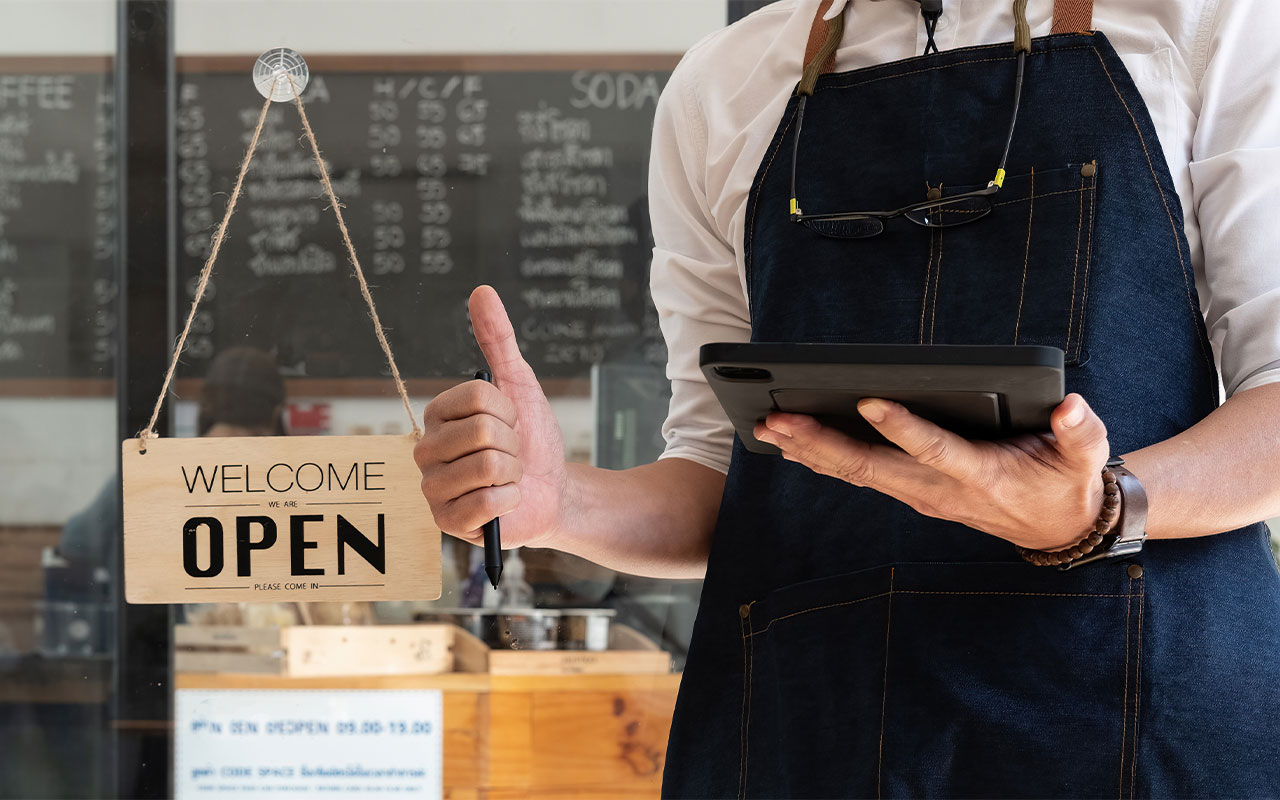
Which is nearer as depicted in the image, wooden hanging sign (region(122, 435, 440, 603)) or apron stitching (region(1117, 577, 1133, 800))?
apron stitching (region(1117, 577, 1133, 800))

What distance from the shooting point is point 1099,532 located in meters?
0.76

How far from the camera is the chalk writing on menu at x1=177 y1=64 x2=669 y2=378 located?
2.10m

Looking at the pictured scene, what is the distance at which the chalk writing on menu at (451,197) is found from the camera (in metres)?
2.10

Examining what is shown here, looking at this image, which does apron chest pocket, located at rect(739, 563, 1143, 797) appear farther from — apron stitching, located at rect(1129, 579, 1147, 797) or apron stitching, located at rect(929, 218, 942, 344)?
apron stitching, located at rect(929, 218, 942, 344)

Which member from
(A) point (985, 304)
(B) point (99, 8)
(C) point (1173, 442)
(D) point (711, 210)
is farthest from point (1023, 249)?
(B) point (99, 8)

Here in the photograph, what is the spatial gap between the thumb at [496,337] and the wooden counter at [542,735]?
1.19 meters

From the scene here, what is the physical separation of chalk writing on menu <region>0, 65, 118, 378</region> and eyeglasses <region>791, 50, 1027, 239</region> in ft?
5.24

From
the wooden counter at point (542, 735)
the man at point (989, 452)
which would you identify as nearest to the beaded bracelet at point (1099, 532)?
the man at point (989, 452)

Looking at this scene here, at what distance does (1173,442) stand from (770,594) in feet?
1.22

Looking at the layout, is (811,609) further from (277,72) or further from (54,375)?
(54,375)

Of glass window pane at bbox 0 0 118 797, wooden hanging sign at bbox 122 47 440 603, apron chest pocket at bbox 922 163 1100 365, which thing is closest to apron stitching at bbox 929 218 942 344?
apron chest pocket at bbox 922 163 1100 365

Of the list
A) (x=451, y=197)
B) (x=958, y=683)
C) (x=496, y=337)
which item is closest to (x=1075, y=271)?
(x=958, y=683)

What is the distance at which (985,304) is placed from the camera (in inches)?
36.3

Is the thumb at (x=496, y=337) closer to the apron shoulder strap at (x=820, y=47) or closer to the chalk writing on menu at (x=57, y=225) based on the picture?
the apron shoulder strap at (x=820, y=47)
